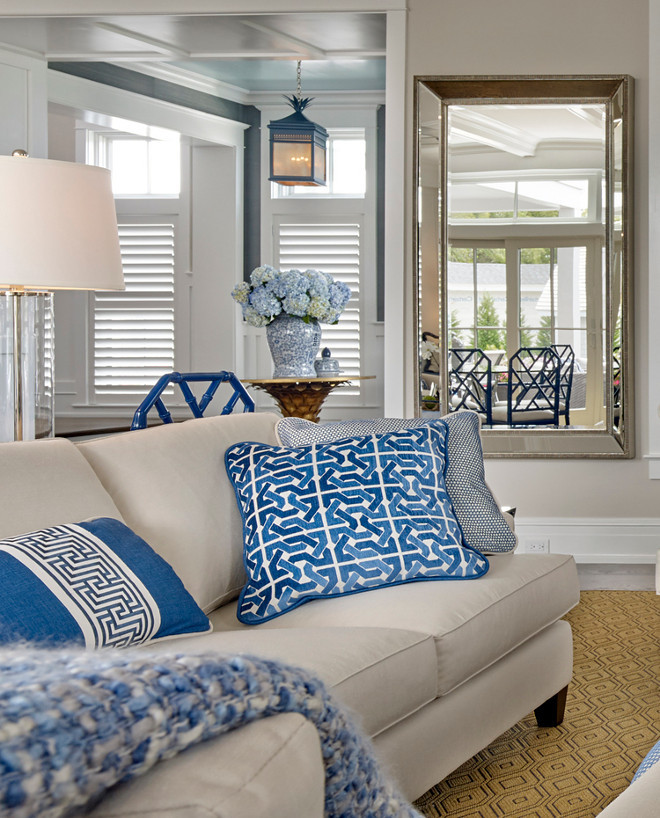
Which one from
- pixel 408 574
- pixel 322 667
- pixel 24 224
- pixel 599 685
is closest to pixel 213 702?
pixel 322 667

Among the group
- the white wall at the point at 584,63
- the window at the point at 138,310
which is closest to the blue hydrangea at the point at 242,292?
the white wall at the point at 584,63

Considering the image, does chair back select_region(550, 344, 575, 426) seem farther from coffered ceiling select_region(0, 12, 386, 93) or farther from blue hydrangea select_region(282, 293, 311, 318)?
coffered ceiling select_region(0, 12, 386, 93)

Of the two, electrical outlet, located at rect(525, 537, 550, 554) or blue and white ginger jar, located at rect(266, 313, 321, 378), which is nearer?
electrical outlet, located at rect(525, 537, 550, 554)

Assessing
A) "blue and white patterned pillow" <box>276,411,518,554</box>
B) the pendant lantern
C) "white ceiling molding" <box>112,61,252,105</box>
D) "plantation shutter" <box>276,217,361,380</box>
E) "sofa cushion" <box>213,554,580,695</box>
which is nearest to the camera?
"sofa cushion" <box>213,554,580,695</box>

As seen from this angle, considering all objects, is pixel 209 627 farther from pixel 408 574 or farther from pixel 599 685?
pixel 599 685

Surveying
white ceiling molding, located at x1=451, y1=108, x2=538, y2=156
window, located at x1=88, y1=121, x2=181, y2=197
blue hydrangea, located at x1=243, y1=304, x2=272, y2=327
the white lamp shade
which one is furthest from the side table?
window, located at x1=88, y1=121, x2=181, y2=197

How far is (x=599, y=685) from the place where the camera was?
263 cm

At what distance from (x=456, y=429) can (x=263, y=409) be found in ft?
15.0

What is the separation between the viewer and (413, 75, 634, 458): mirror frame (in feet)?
13.4

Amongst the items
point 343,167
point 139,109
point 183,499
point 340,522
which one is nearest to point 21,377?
point 183,499

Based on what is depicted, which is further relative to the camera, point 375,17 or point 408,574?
point 375,17

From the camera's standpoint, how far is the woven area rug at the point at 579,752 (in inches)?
76.0

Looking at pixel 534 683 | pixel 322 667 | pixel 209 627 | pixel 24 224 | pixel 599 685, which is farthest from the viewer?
pixel 599 685

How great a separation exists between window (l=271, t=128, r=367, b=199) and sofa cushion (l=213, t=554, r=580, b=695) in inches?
197
